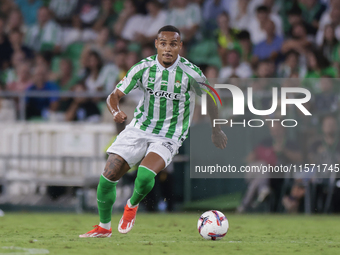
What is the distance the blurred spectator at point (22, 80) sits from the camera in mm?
12312

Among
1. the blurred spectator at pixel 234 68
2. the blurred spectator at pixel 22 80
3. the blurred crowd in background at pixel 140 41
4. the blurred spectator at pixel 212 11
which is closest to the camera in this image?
the blurred crowd in background at pixel 140 41

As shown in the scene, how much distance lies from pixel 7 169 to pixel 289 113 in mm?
4965

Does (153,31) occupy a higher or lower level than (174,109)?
higher

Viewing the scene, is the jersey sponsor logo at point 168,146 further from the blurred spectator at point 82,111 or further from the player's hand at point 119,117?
the blurred spectator at point 82,111

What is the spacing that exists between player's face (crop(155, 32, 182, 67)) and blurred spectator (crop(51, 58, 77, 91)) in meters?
6.46

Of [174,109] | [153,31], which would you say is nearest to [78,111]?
[153,31]

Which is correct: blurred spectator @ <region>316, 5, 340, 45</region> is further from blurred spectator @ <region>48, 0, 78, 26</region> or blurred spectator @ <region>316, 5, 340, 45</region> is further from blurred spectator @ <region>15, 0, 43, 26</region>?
blurred spectator @ <region>15, 0, 43, 26</region>

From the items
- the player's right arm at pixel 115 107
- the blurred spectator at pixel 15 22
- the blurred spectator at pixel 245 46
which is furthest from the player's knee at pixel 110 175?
the blurred spectator at pixel 15 22

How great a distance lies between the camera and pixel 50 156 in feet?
33.3

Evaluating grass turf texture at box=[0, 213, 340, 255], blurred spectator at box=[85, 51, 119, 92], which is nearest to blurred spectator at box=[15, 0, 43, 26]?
blurred spectator at box=[85, 51, 119, 92]

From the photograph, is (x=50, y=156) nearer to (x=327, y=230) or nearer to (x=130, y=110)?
(x=130, y=110)

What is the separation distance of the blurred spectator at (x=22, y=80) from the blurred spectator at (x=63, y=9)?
1657 mm

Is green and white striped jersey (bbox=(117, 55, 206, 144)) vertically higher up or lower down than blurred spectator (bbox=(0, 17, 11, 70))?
lower down

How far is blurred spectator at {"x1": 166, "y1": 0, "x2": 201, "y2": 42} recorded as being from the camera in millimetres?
12320
